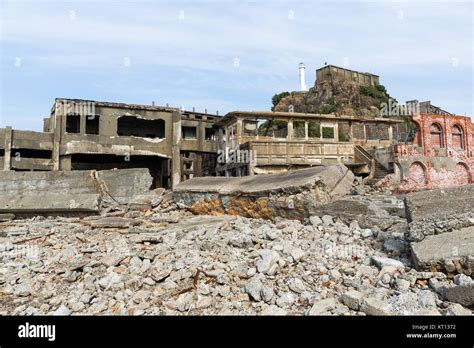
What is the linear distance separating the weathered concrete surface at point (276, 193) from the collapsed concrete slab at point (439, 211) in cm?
200

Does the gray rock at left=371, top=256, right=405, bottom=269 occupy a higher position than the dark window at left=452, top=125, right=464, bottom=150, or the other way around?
the dark window at left=452, top=125, right=464, bottom=150

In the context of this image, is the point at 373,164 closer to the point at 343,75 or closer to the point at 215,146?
the point at 215,146

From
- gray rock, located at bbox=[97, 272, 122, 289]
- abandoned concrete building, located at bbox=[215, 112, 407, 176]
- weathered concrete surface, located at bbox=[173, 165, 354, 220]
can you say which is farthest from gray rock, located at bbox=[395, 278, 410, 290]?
abandoned concrete building, located at bbox=[215, 112, 407, 176]

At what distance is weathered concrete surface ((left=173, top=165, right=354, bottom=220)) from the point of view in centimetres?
746

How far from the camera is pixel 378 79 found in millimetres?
53406

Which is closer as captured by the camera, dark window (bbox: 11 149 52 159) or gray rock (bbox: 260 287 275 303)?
gray rock (bbox: 260 287 275 303)

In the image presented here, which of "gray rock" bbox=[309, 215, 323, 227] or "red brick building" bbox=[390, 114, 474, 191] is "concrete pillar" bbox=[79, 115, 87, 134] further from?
"red brick building" bbox=[390, 114, 474, 191]

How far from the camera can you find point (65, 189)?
1172 cm

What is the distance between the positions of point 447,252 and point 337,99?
151ft

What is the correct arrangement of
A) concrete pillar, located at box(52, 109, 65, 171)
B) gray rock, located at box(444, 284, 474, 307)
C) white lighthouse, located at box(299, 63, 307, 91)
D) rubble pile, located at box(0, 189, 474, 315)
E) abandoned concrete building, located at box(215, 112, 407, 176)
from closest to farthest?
1. gray rock, located at box(444, 284, 474, 307)
2. rubble pile, located at box(0, 189, 474, 315)
3. abandoned concrete building, located at box(215, 112, 407, 176)
4. concrete pillar, located at box(52, 109, 65, 171)
5. white lighthouse, located at box(299, 63, 307, 91)

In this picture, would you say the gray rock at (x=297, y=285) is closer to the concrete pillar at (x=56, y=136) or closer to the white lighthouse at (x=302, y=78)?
the concrete pillar at (x=56, y=136)

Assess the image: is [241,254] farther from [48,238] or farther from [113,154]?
[113,154]

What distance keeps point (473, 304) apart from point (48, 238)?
7.65 m
